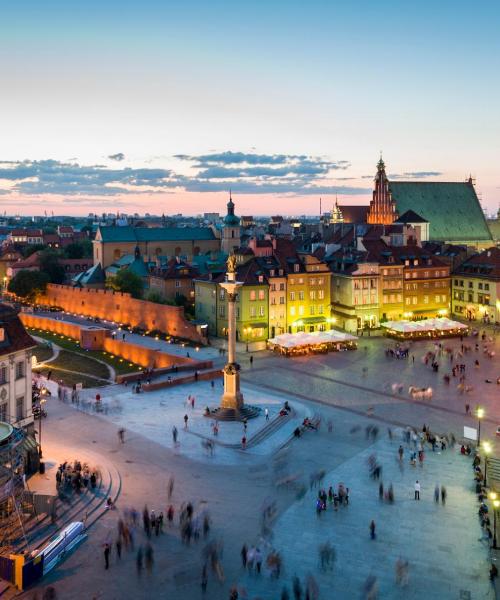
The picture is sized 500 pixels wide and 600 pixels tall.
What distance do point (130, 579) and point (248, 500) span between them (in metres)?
6.75

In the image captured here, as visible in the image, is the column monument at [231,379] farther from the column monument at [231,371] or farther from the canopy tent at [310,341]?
the canopy tent at [310,341]

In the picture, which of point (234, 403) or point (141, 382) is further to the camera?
point (141, 382)

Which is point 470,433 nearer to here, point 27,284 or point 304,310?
point 304,310

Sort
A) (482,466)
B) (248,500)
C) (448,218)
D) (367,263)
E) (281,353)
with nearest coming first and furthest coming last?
1. (248,500)
2. (482,466)
3. (281,353)
4. (367,263)
5. (448,218)

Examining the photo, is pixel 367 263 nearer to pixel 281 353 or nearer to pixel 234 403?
pixel 281 353

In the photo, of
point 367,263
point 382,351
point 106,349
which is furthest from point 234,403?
point 367,263

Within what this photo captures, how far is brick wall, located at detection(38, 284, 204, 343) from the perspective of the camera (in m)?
59.3

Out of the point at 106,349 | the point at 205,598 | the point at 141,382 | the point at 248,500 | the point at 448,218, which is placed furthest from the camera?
the point at 448,218

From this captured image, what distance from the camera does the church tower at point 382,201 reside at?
320 feet

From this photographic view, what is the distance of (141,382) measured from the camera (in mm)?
43062

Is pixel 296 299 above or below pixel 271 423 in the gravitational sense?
above

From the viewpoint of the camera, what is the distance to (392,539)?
868 inches

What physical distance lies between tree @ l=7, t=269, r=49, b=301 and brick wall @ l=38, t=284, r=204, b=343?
1108 mm

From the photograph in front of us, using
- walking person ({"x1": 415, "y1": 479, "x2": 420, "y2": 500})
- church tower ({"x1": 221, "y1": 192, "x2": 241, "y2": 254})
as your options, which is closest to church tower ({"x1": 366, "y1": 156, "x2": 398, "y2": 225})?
church tower ({"x1": 221, "y1": 192, "x2": 241, "y2": 254})
